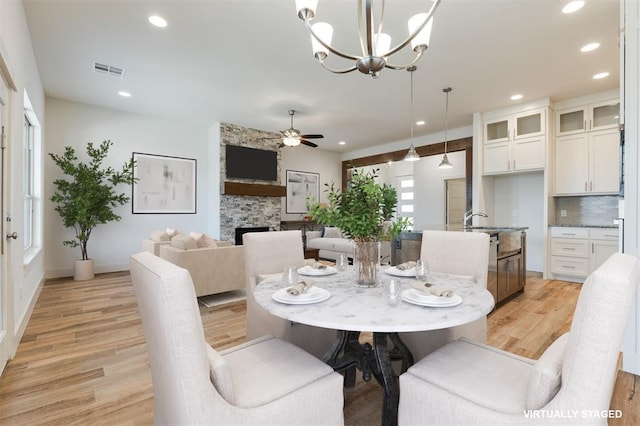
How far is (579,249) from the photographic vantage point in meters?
4.57

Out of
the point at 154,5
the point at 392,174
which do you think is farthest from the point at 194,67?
the point at 392,174

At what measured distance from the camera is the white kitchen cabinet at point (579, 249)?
4.35 m

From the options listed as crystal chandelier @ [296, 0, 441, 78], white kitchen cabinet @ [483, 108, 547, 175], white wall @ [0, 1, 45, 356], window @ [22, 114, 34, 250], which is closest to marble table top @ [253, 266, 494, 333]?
crystal chandelier @ [296, 0, 441, 78]

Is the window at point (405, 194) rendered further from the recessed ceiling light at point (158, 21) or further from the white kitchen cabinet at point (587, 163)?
the recessed ceiling light at point (158, 21)

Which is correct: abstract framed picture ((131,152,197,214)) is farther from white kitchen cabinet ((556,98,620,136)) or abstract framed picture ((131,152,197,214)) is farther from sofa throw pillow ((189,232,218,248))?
white kitchen cabinet ((556,98,620,136))

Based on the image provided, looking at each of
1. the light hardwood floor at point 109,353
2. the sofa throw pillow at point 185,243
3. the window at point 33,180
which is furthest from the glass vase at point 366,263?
the window at point 33,180

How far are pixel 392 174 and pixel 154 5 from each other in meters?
8.49

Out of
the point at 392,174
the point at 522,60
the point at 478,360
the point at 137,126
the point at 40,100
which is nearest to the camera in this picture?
the point at 478,360

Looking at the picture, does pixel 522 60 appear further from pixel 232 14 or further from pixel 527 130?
pixel 232 14

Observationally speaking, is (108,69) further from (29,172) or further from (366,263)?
(366,263)

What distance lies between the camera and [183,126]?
6285 mm

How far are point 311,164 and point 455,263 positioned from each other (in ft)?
21.6

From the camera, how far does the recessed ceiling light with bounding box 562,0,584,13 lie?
2.60m

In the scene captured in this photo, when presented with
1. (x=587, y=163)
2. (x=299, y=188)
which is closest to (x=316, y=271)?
(x=587, y=163)
